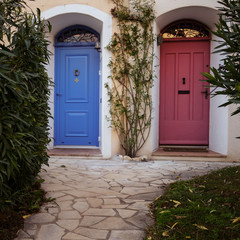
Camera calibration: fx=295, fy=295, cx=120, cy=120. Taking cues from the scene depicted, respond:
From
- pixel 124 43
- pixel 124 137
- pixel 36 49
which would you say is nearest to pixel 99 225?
pixel 36 49

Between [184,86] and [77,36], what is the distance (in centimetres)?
275

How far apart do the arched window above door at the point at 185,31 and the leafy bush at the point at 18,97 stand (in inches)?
163

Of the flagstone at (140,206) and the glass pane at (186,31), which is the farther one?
the glass pane at (186,31)

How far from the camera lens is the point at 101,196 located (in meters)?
3.40

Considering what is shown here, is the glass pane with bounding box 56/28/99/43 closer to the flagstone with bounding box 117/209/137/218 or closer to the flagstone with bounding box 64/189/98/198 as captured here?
the flagstone with bounding box 64/189/98/198

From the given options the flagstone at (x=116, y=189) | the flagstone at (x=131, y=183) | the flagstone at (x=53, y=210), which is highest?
the flagstone at (x=53, y=210)

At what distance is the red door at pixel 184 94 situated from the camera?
21.9 ft

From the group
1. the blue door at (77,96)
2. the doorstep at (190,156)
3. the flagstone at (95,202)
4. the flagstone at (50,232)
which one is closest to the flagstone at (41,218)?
the flagstone at (50,232)

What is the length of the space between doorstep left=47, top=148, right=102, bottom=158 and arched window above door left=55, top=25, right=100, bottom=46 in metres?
2.43

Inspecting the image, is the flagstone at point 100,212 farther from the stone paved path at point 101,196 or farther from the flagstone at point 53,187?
the flagstone at point 53,187

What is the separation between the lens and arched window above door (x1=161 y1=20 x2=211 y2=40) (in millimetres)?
6637

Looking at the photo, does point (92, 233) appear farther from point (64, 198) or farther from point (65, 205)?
point (64, 198)

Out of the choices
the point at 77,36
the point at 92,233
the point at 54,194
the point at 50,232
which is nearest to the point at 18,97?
the point at 50,232

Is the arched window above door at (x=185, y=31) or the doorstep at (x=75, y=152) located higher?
the arched window above door at (x=185, y=31)
